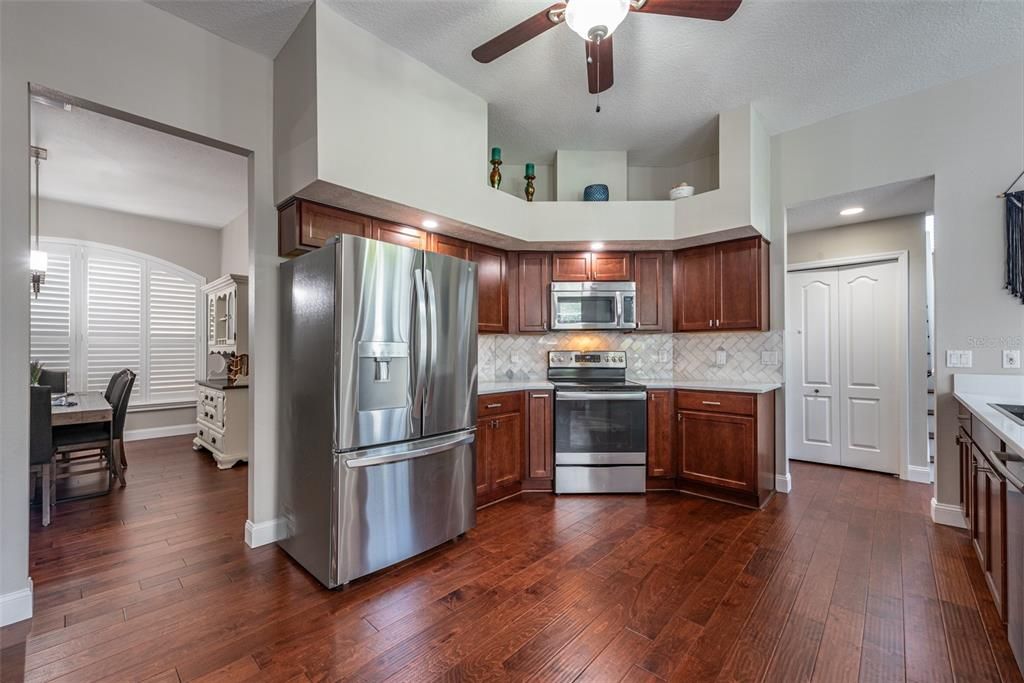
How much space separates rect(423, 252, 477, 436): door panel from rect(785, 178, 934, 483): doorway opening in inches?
105

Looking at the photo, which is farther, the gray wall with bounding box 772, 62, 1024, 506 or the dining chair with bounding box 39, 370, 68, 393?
the dining chair with bounding box 39, 370, 68, 393

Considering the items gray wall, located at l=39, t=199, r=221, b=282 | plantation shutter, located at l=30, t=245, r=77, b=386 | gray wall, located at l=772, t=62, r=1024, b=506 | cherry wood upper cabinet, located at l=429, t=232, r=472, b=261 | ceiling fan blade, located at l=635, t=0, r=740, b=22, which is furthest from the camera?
gray wall, located at l=39, t=199, r=221, b=282

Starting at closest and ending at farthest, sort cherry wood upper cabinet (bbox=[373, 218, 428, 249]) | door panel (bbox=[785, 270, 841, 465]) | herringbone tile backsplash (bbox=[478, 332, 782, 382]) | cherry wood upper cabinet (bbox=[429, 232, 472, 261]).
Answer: cherry wood upper cabinet (bbox=[373, 218, 428, 249])
cherry wood upper cabinet (bbox=[429, 232, 472, 261])
herringbone tile backsplash (bbox=[478, 332, 782, 382])
door panel (bbox=[785, 270, 841, 465])

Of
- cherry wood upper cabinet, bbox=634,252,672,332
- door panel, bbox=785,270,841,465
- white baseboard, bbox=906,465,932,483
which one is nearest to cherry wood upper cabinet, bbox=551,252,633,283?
cherry wood upper cabinet, bbox=634,252,672,332

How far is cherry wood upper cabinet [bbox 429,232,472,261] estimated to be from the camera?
10.7 ft

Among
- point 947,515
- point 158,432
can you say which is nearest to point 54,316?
point 158,432

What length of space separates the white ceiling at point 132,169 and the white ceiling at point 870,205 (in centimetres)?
514

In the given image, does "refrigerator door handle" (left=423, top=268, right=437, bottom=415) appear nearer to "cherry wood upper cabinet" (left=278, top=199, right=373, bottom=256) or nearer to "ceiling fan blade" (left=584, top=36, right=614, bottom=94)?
"cherry wood upper cabinet" (left=278, top=199, right=373, bottom=256)

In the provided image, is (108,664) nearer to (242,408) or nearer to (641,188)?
(242,408)

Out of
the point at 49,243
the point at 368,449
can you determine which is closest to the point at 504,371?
the point at 368,449

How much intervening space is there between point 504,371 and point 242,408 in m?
2.76

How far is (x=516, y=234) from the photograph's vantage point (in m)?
3.48

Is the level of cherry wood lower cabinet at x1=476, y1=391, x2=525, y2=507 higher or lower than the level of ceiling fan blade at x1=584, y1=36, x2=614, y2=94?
lower

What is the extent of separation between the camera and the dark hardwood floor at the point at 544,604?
1.61m
